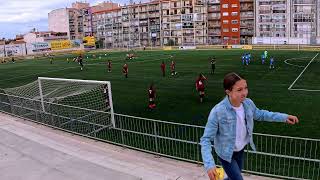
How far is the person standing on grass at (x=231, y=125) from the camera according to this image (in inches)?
209

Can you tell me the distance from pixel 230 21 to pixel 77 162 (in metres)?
103

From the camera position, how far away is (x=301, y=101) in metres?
23.5

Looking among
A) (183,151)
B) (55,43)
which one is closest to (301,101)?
(183,151)

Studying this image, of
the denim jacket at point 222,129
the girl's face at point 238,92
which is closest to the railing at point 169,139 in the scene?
the denim jacket at point 222,129

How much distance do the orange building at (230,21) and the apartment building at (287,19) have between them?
5.65 metres

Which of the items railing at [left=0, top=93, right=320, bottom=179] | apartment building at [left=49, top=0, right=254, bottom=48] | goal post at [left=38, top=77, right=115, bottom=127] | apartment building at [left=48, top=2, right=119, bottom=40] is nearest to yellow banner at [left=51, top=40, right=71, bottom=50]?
apartment building at [left=49, top=0, right=254, bottom=48]

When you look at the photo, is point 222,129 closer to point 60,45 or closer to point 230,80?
point 230,80

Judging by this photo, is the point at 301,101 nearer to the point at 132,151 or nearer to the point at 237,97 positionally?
the point at 132,151

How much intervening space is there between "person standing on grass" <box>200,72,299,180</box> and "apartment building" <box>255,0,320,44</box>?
91.1 meters

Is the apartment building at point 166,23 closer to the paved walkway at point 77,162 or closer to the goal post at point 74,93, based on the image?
the goal post at point 74,93

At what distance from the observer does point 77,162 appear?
11914 millimetres

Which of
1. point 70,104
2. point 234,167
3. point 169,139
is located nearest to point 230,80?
point 234,167

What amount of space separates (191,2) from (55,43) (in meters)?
40.7

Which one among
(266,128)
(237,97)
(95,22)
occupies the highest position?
(95,22)
